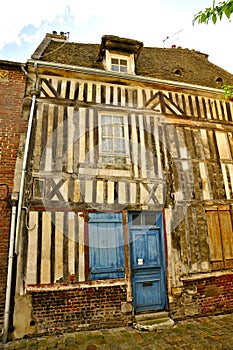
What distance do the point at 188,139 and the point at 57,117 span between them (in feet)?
10.6

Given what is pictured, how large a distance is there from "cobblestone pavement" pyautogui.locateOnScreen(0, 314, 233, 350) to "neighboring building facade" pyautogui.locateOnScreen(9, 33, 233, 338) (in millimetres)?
221

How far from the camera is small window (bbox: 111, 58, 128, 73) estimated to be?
19.4 ft

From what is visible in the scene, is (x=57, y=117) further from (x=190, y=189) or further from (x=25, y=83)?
(x=190, y=189)

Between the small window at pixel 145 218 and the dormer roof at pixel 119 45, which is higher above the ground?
the dormer roof at pixel 119 45

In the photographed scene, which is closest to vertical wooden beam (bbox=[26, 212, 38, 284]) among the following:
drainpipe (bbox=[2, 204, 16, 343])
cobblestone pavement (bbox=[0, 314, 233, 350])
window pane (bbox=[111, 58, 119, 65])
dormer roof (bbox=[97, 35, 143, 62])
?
drainpipe (bbox=[2, 204, 16, 343])

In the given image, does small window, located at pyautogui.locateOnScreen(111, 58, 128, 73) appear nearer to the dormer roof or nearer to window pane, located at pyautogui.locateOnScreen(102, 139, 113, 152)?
the dormer roof

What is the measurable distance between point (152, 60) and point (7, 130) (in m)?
5.01

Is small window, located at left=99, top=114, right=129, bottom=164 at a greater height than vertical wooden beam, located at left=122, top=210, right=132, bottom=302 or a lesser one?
greater

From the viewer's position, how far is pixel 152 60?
715cm

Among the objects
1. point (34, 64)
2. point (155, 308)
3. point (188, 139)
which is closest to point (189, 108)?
point (188, 139)

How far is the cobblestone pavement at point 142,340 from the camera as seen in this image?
3.43 m

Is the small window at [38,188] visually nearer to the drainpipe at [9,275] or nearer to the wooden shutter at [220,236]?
the drainpipe at [9,275]

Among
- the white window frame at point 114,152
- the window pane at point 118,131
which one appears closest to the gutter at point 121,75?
the white window frame at point 114,152

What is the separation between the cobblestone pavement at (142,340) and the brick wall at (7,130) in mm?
989
